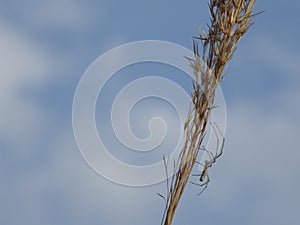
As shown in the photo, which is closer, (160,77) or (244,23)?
(244,23)

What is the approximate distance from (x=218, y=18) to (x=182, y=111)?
0.27 meters

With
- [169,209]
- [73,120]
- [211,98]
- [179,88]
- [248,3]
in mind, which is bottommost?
[169,209]

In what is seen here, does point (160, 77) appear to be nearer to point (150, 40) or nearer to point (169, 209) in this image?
point (150, 40)

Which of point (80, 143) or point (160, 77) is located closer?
point (80, 143)

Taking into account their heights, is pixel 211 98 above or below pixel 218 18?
below

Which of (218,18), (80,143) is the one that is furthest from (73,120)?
(218,18)

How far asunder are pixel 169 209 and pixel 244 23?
1.57 feet

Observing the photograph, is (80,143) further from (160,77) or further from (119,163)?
(160,77)

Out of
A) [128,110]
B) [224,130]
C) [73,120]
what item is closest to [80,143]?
[73,120]

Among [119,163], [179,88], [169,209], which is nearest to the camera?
[169,209]

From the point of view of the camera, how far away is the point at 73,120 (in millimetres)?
1130

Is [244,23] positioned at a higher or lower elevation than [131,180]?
higher

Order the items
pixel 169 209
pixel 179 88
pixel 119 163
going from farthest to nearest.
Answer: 1. pixel 179 88
2. pixel 119 163
3. pixel 169 209

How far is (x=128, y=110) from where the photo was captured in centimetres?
132
